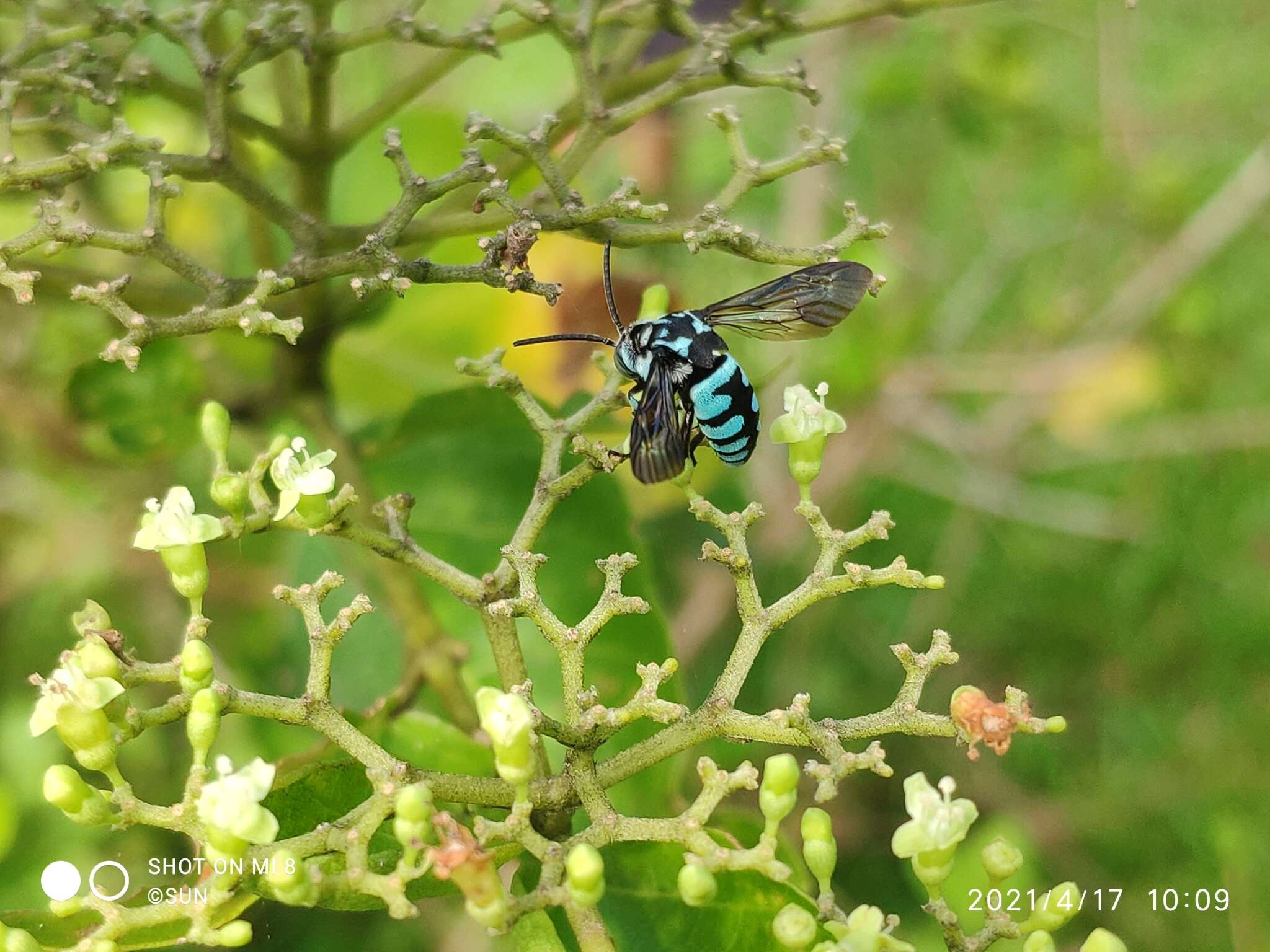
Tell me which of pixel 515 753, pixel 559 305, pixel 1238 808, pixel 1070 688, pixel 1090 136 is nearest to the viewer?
pixel 515 753

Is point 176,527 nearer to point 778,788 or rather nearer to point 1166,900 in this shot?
point 778,788

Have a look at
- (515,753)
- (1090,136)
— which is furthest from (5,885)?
(1090,136)

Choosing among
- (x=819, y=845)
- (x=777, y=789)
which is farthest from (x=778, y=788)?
(x=819, y=845)

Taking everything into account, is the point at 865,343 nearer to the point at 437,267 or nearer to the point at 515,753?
the point at 437,267

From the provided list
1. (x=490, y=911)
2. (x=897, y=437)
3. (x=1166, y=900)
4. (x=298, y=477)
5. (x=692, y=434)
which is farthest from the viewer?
(x=897, y=437)

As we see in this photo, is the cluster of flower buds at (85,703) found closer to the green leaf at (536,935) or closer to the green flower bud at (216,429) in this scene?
the green flower bud at (216,429)

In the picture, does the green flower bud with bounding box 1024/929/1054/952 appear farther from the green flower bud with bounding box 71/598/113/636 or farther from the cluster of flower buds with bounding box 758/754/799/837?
the green flower bud with bounding box 71/598/113/636
